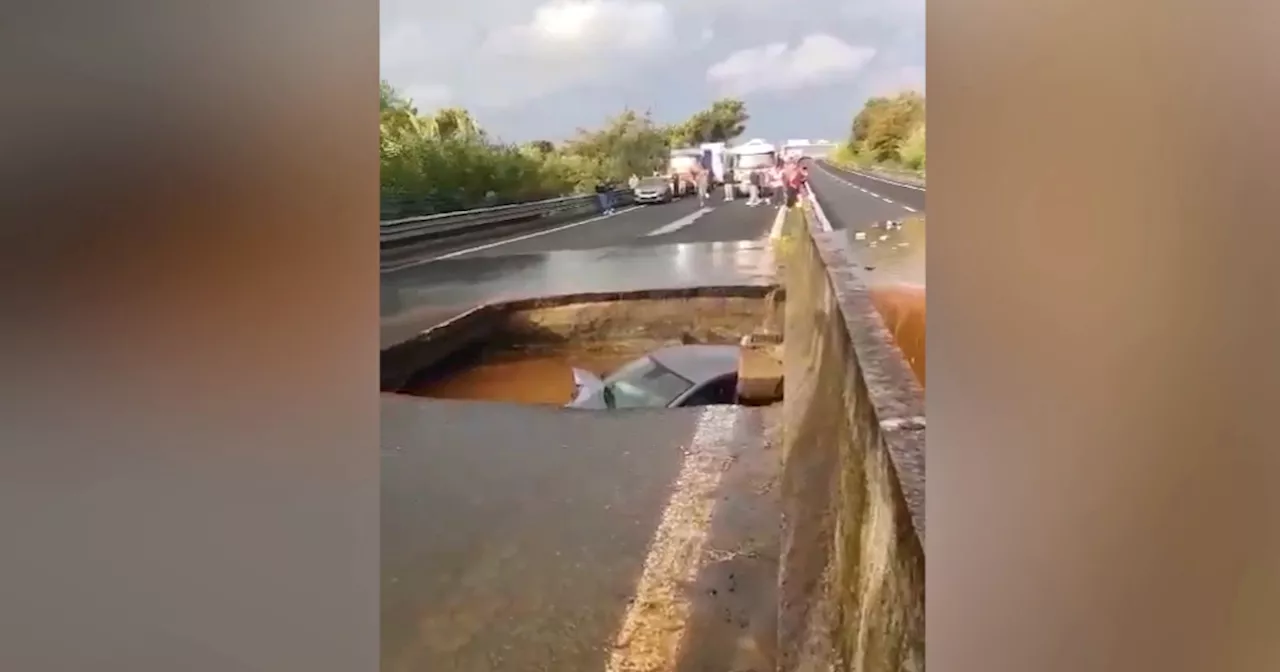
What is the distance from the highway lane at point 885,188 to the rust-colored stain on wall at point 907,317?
0.09 meters

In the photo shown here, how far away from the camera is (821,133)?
3.64 ft

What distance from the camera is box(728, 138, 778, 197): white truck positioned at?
3.70 ft

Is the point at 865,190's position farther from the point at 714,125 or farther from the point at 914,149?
the point at 714,125

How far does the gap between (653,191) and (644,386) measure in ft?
0.75

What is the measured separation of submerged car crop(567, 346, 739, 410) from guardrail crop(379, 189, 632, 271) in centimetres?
19

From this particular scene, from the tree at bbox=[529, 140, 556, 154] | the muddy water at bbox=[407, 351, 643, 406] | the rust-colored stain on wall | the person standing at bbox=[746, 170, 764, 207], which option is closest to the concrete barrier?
the rust-colored stain on wall

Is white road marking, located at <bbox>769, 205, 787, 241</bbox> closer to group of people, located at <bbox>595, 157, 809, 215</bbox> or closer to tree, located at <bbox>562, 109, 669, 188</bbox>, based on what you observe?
group of people, located at <bbox>595, 157, 809, 215</bbox>

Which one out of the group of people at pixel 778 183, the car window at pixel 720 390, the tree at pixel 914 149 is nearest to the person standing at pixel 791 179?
the group of people at pixel 778 183

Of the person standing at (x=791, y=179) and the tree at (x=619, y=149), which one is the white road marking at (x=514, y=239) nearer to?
the tree at (x=619, y=149)

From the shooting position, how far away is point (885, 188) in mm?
1099
